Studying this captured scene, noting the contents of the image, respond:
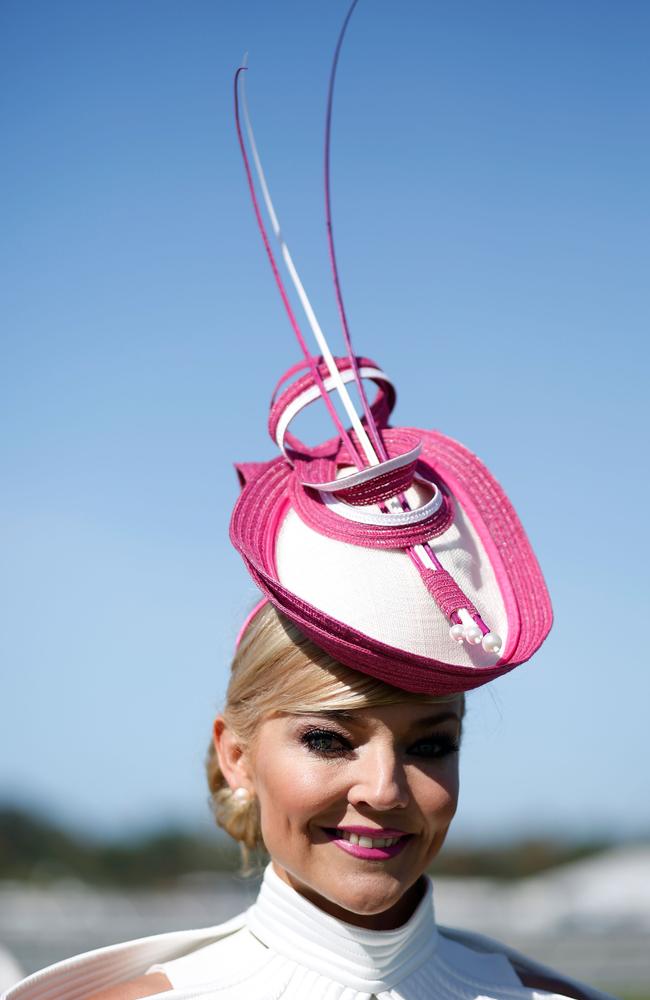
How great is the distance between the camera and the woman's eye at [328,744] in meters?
2.87

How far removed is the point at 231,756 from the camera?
325cm

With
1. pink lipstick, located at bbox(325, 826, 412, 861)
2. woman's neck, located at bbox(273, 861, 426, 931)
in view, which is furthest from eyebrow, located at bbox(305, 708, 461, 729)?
woman's neck, located at bbox(273, 861, 426, 931)

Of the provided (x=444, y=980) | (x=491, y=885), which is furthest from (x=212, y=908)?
(x=444, y=980)

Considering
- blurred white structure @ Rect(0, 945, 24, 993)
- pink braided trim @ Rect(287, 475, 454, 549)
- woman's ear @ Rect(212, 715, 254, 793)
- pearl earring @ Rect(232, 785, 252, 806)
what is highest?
pink braided trim @ Rect(287, 475, 454, 549)

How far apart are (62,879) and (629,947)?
13.4 m

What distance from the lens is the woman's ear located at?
3203 mm

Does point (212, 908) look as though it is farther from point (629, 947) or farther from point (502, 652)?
point (502, 652)

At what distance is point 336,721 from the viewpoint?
9.36ft

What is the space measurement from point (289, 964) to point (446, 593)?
0.96 m

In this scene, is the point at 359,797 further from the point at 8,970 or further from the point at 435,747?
the point at 8,970

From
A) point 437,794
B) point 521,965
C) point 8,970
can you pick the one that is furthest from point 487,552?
point 8,970

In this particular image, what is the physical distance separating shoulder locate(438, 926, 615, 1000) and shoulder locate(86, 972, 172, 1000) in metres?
0.72

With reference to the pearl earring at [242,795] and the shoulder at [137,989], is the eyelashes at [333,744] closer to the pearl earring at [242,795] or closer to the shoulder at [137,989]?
the pearl earring at [242,795]

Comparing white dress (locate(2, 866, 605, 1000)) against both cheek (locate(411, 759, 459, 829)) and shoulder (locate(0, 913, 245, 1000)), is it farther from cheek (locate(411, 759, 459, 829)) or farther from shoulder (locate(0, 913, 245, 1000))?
cheek (locate(411, 759, 459, 829))
